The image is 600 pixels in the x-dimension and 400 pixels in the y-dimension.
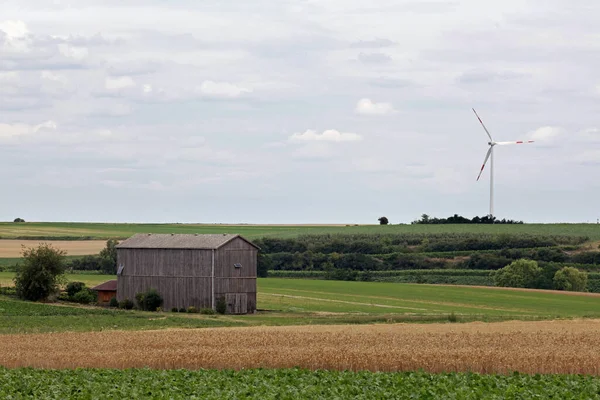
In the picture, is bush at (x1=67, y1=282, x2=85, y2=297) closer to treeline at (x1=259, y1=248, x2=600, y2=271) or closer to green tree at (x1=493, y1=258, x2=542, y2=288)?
treeline at (x1=259, y1=248, x2=600, y2=271)

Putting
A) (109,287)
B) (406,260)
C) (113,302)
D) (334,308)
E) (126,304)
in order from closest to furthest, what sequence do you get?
(126,304)
(334,308)
(113,302)
(109,287)
(406,260)

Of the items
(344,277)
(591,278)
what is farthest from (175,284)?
(591,278)

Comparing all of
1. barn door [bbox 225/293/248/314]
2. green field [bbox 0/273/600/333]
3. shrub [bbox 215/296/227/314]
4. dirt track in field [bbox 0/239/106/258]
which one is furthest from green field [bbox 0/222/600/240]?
shrub [bbox 215/296/227/314]

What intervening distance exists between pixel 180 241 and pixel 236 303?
22.8ft

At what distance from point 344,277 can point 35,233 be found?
212ft

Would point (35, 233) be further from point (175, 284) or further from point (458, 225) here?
point (175, 284)

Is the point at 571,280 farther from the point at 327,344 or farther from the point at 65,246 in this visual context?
the point at 65,246

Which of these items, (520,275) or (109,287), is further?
(520,275)

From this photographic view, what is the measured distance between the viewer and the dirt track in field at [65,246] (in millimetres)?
128750

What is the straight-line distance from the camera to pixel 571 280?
103 meters

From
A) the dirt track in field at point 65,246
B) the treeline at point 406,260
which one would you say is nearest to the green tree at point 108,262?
the dirt track in field at point 65,246

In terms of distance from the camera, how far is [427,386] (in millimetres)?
28469

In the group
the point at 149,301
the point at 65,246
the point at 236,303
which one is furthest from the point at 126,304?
the point at 65,246

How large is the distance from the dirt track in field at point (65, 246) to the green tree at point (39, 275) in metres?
45.0
